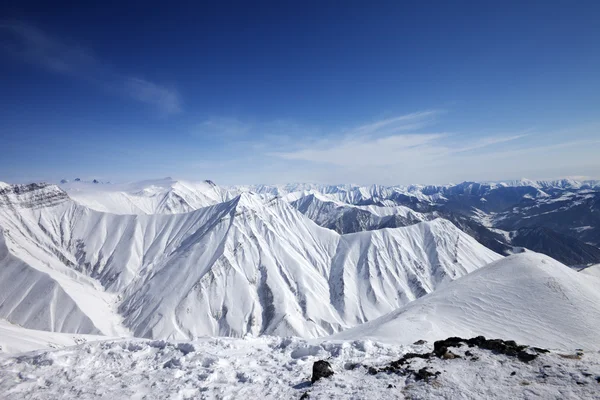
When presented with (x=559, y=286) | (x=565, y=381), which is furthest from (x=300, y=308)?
(x=565, y=381)

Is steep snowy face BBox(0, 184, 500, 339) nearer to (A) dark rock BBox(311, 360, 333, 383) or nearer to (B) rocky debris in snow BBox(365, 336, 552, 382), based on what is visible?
(B) rocky debris in snow BBox(365, 336, 552, 382)

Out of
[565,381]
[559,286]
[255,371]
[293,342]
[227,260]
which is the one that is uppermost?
[565,381]

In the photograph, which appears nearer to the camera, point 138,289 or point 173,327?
point 173,327

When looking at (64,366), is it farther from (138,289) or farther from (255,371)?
(138,289)

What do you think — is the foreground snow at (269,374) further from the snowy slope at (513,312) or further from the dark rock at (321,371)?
the snowy slope at (513,312)

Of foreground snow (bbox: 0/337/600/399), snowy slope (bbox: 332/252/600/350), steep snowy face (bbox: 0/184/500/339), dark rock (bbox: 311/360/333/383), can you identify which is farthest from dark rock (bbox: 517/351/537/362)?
steep snowy face (bbox: 0/184/500/339)

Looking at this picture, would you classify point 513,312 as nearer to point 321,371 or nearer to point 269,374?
point 321,371
